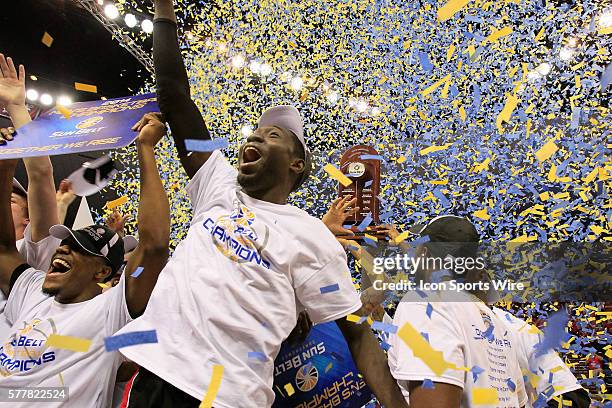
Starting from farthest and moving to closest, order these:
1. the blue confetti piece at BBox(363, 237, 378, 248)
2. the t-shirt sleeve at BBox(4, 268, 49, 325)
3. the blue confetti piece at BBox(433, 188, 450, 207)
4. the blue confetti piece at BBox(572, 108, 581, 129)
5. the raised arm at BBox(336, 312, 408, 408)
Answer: the blue confetti piece at BBox(433, 188, 450, 207) → the blue confetti piece at BBox(572, 108, 581, 129) → the blue confetti piece at BBox(363, 237, 378, 248) → the t-shirt sleeve at BBox(4, 268, 49, 325) → the raised arm at BBox(336, 312, 408, 408)

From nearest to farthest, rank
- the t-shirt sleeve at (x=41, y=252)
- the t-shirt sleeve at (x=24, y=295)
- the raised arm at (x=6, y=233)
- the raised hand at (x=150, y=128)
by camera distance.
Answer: the raised hand at (x=150, y=128) → the t-shirt sleeve at (x=24, y=295) → the raised arm at (x=6, y=233) → the t-shirt sleeve at (x=41, y=252)

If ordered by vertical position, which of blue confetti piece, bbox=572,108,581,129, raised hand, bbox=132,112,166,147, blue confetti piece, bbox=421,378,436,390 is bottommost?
blue confetti piece, bbox=421,378,436,390

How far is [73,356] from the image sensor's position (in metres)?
1.44

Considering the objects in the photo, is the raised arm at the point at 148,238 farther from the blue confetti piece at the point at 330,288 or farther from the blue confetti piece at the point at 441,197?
the blue confetti piece at the point at 441,197

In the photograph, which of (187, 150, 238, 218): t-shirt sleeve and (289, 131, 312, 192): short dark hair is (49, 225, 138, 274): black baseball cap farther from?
(289, 131, 312, 192): short dark hair

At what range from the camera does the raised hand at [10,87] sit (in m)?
1.99

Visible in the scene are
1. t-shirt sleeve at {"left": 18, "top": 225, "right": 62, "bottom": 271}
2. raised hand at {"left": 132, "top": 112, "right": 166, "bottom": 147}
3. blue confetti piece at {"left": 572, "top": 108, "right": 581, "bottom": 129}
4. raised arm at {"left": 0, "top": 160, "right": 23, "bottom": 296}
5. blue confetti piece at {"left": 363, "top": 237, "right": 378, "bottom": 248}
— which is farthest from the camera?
blue confetti piece at {"left": 572, "top": 108, "right": 581, "bottom": 129}

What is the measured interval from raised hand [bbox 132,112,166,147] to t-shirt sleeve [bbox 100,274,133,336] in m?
0.38

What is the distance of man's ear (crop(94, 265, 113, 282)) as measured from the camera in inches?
69.0

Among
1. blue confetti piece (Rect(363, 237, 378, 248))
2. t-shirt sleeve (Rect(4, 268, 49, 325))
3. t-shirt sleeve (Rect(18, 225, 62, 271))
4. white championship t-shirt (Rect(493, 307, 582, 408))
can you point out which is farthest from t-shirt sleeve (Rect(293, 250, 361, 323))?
blue confetti piece (Rect(363, 237, 378, 248))

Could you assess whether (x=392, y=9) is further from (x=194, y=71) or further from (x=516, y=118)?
(x=194, y=71)

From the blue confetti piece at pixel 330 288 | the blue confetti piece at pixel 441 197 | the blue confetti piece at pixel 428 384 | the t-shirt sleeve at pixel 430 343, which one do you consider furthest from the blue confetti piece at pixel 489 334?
the blue confetti piece at pixel 441 197

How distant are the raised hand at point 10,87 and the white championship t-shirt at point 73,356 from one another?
0.91m

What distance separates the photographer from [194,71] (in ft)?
11.8
